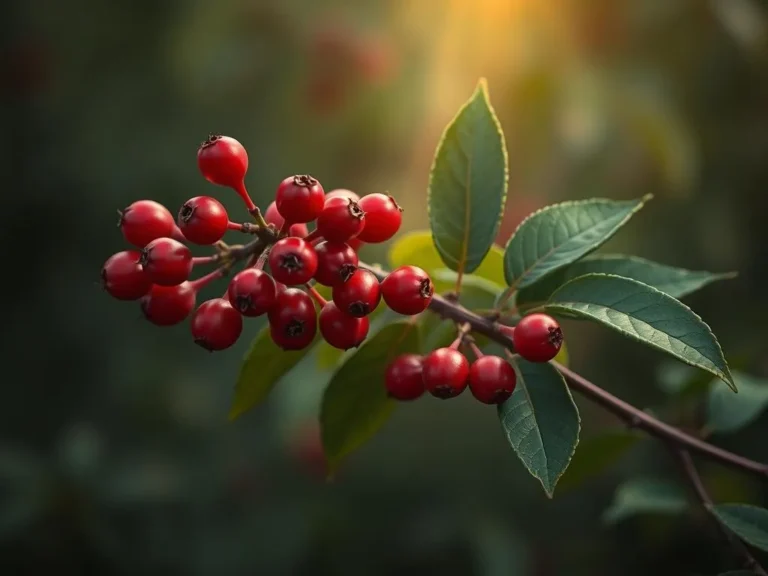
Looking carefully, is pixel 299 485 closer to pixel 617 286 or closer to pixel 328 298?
pixel 328 298

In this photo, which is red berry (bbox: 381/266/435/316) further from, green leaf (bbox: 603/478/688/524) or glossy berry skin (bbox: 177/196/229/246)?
green leaf (bbox: 603/478/688/524)

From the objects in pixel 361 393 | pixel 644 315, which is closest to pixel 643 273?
pixel 644 315

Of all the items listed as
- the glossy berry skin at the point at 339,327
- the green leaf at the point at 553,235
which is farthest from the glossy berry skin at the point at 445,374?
the green leaf at the point at 553,235

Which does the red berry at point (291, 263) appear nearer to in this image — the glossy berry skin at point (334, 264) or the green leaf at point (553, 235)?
the glossy berry skin at point (334, 264)

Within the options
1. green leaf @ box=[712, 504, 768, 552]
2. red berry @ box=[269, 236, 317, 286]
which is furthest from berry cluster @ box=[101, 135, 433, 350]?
green leaf @ box=[712, 504, 768, 552]

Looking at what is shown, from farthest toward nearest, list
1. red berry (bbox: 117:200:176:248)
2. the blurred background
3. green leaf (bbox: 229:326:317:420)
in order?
the blurred background → green leaf (bbox: 229:326:317:420) → red berry (bbox: 117:200:176:248)
